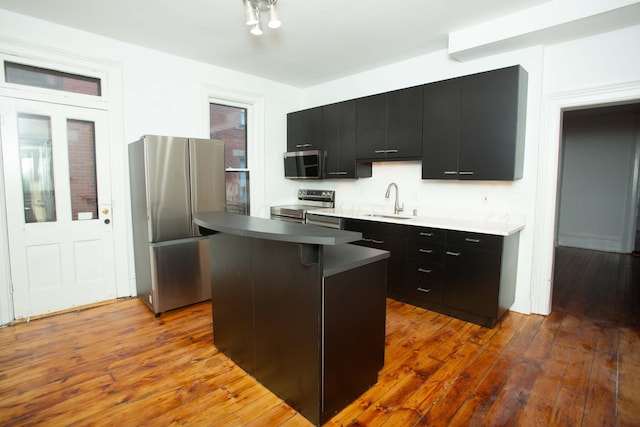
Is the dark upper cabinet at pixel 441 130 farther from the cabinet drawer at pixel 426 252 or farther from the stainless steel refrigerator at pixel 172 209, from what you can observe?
the stainless steel refrigerator at pixel 172 209

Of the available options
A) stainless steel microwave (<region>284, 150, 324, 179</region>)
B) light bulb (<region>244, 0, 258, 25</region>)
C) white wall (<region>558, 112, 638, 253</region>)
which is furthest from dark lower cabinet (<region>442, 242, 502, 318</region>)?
white wall (<region>558, 112, 638, 253</region>)

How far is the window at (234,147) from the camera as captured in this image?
173 inches

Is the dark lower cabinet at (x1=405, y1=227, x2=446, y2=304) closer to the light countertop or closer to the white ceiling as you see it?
the light countertop

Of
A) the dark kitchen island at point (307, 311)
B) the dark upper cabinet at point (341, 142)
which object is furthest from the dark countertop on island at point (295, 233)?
the dark upper cabinet at point (341, 142)

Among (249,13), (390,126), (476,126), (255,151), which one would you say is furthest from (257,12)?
(255,151)

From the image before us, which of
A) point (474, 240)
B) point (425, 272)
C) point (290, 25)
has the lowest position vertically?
point (425, 272)

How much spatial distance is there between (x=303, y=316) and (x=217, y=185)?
2.22 meters

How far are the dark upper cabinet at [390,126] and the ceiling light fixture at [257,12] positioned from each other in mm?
1706

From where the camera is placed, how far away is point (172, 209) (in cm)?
324

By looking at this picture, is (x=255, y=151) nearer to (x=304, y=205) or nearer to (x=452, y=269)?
(x=304, y=205)

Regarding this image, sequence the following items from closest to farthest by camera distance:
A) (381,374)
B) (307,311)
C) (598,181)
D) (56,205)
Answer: (307,311), (381,374), (56,205), (598,181)

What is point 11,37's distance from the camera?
288 cm

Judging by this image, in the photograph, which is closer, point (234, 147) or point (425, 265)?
point (425, 265)

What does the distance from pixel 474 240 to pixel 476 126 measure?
43.4 inches
